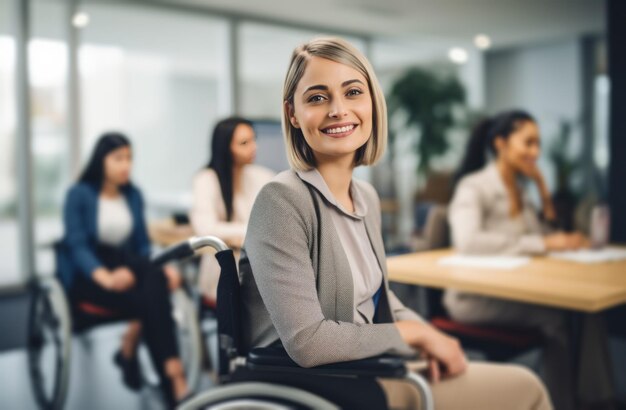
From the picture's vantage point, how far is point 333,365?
943 millimetres

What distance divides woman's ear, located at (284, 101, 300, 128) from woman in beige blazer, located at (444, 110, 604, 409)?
1528mm

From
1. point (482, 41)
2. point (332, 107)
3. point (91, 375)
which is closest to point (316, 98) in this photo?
point (332, 107)

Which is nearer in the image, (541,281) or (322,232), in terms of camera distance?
(322,232)

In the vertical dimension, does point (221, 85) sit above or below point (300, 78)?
above

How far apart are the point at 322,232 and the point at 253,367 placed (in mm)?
255

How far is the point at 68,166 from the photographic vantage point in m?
5.31

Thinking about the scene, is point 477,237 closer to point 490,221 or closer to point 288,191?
point 490,221

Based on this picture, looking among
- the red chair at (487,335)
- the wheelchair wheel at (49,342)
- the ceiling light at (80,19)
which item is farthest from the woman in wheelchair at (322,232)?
the ceiling light at (80,19)

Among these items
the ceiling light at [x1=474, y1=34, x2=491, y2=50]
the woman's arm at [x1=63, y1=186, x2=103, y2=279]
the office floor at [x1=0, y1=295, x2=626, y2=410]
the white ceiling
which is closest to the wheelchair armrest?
the office floor at [x1=0, y1=295, x2=626, y2=410]

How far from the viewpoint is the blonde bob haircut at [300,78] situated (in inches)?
34.0

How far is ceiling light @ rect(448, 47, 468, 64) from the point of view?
8.34 meters

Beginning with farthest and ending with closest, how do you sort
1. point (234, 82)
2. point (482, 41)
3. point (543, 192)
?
point (482, 41) → point (234, 82) → point (543, 192)

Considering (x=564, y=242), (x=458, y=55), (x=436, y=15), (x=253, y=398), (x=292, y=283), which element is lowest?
(x=253, y=398)

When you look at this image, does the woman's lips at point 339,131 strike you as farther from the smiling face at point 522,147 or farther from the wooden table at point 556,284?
the smiling face at point 522,147
